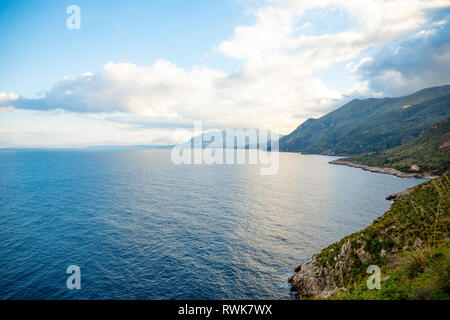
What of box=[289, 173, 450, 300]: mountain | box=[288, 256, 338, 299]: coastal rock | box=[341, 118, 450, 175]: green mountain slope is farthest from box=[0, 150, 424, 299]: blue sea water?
box=[341, 118, 450, 175]: green mountain slope

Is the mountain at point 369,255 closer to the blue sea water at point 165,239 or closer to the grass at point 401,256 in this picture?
the grass at point 401,256

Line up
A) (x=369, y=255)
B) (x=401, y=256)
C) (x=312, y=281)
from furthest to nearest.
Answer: (x=312, y=281)
(x=369, y=255)
(x=401, y=256)

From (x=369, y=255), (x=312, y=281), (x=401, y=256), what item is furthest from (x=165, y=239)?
(x=401, y=256)

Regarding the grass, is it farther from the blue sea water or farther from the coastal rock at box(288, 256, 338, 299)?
the blue sea water

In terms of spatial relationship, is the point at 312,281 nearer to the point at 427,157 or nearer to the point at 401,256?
the point at 401,256

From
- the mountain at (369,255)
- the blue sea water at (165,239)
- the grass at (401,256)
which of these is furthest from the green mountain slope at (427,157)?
the mountain at (369,255)

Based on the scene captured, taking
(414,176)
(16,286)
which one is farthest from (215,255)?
(414,176)
